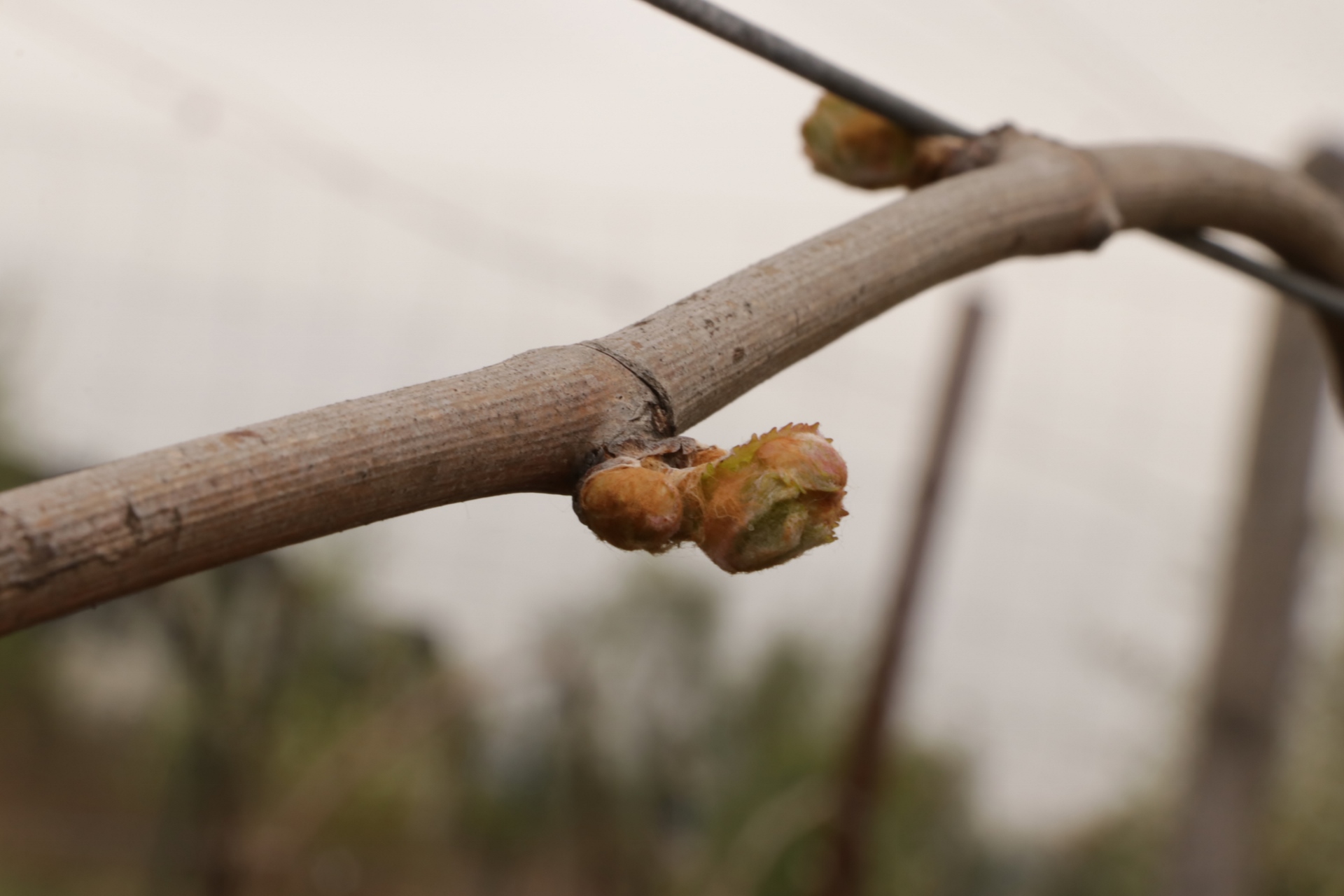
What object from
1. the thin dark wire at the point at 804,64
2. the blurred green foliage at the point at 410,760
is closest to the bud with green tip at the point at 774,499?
the thin dark wire at the point at 804,64

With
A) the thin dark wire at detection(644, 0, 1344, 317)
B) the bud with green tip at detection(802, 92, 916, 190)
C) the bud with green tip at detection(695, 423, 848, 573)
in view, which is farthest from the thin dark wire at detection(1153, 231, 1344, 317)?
the bud with green tip at detection(695, 423, 848, 573)

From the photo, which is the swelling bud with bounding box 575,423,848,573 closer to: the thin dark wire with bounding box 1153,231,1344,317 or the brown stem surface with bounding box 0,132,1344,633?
the brown stem surface with bounding box 0,132,1344,633

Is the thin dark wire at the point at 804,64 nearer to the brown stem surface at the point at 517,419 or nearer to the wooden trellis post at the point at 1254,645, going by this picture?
the brown stem surface at the point at 517,419

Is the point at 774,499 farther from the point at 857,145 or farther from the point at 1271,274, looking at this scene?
the point at 1271,274

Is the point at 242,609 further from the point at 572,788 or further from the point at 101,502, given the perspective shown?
the point at 101,502

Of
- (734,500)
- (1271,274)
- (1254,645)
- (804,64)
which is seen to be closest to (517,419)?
(734,500)
